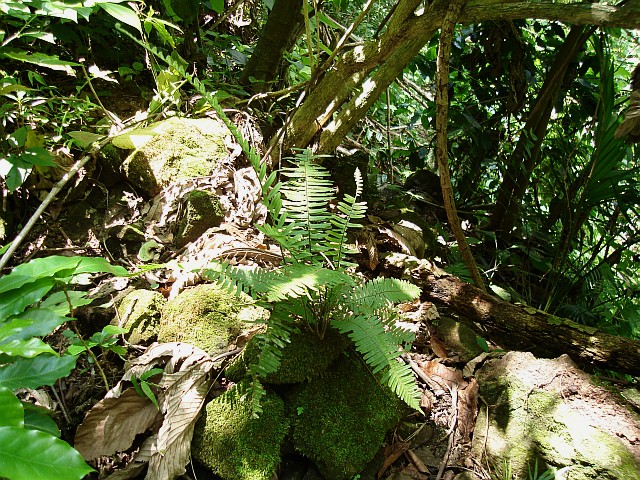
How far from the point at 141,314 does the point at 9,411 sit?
1.20 meters

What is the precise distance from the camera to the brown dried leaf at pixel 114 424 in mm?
1671

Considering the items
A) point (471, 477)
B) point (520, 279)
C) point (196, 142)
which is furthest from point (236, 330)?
point (520, 279)

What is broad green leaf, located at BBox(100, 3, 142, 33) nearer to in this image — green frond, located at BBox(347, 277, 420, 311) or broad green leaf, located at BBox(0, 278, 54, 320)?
broad green leaf, located at BBox(0, 278, 54, 320)

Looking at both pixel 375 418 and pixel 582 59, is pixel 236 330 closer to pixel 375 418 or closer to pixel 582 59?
pixel 375 418

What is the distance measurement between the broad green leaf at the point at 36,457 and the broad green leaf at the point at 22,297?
1.51 feet

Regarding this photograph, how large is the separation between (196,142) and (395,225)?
146 centimetres

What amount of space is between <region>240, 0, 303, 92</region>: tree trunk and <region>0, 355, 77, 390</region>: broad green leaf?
2794mm

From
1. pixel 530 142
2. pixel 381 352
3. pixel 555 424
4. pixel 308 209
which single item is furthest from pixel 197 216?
pixel 530 142

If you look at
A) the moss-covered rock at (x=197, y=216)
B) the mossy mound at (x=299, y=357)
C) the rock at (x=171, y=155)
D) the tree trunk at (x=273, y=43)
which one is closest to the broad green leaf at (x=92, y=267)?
the mossy mound at (x=299, y=357)

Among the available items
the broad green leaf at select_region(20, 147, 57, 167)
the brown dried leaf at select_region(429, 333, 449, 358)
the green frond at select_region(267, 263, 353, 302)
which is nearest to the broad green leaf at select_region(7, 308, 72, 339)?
the green frond at select_region(267, 263, 353, 302)

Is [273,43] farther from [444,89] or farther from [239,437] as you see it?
[239,437]

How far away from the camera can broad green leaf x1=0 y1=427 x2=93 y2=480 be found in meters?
0.93

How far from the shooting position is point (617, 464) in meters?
1.73

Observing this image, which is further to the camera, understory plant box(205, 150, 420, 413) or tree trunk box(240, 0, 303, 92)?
tree trunk box(240, 0, 303, 92)
